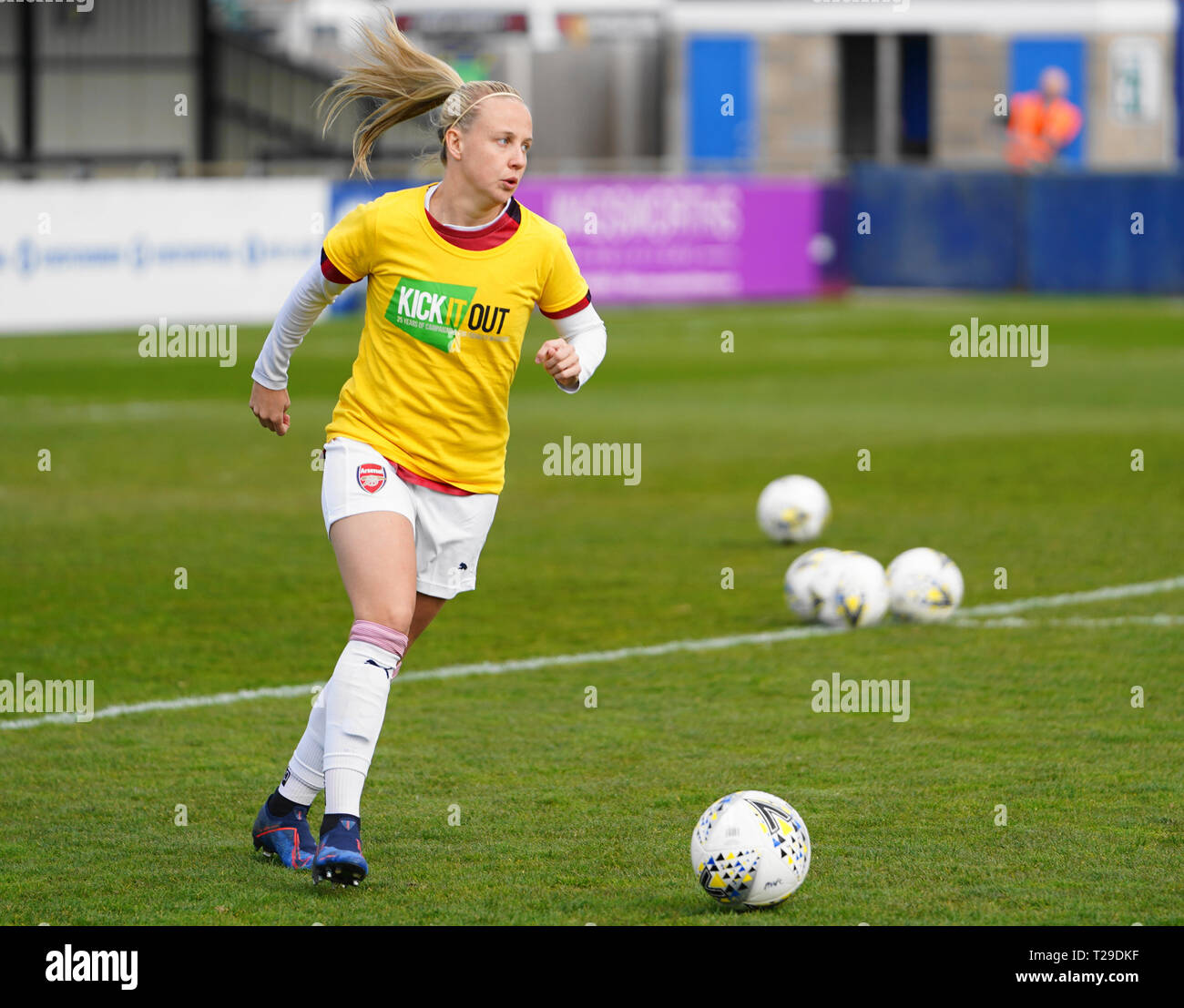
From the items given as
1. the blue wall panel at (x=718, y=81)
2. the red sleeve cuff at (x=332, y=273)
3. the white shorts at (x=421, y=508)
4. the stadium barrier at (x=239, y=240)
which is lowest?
the white shorts at (x=421, y=508)

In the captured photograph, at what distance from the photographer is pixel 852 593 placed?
8992mm

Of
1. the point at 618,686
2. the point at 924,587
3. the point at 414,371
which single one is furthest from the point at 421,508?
the point at 924,587

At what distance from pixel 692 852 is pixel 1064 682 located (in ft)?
10.3

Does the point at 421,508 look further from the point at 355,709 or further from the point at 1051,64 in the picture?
the point at 1051,64

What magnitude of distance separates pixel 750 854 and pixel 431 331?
1.70m

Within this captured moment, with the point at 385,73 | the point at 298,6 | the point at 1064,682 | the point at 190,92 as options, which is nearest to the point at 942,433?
the point at 1064,682

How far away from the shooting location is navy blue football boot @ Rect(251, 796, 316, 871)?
564cm

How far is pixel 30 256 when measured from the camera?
81.0 ft

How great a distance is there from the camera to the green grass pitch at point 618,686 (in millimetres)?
5418

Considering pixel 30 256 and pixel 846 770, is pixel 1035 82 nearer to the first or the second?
pixel 30 256

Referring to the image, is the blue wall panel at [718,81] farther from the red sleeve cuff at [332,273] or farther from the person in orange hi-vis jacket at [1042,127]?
the red sleeve cuff at [332,273]

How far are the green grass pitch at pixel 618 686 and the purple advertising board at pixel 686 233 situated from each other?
1265 cm

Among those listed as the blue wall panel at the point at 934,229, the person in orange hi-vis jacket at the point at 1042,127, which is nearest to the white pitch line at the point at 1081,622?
the blue wall panel at the point at 934,229

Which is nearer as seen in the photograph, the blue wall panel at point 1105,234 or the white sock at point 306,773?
the white sock at point 306,773
